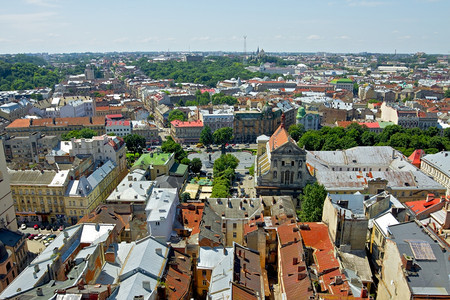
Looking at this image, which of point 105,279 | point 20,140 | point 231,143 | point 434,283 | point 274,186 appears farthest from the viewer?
point 231,143

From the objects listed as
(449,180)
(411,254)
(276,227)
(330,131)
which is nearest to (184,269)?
(276,227)

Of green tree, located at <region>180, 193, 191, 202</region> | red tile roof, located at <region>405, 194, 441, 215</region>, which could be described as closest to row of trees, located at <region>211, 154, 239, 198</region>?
green tree, located at <region>180, 193, 191, 202</region>

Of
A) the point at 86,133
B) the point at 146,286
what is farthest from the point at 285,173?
the point at 86,133

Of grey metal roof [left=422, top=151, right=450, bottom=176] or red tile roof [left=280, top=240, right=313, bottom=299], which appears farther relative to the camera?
grey metal roof [left=422, top=151, right=450, bottom=176]

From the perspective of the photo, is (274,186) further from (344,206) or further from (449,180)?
(449,180)

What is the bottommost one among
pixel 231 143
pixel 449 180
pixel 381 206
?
pixel 231 143

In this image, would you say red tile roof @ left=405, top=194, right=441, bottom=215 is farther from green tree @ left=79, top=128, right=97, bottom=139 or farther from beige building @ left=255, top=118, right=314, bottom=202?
green tree @ left=79, top=128, right=97, bottom=139
